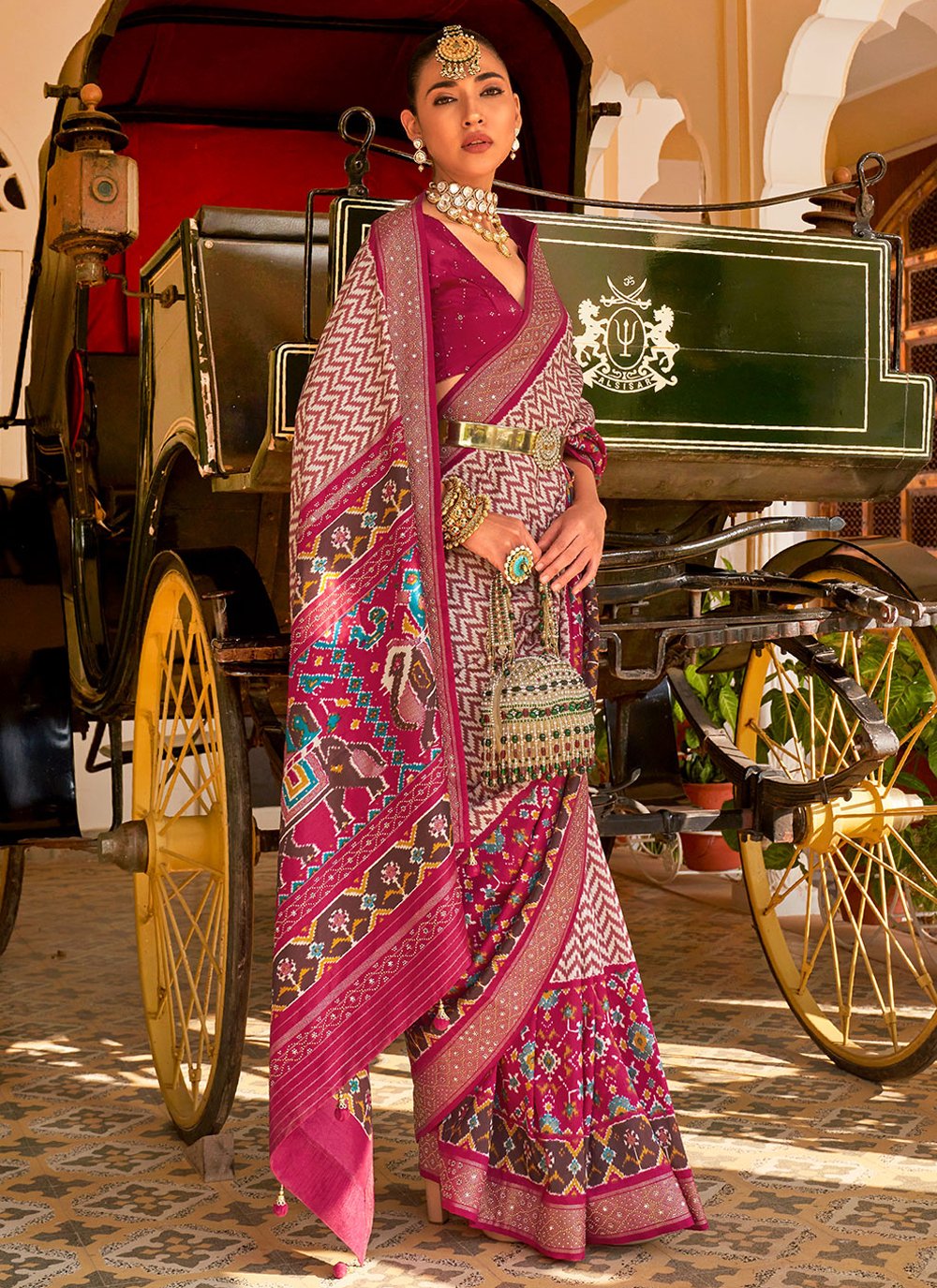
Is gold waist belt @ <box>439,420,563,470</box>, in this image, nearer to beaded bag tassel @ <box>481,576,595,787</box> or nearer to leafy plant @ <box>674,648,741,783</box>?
beaded bag tassel @ <box>481,576,595,787</box>

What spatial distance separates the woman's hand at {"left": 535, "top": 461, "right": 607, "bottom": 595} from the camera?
7.62 ft

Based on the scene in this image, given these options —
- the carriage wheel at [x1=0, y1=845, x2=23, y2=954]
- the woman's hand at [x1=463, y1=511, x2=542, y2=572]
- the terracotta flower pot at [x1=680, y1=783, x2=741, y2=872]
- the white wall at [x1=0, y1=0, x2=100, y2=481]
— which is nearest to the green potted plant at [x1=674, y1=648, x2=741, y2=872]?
the terracotta flower pot at [x1=680, y1=783, x2=741, y2=872]

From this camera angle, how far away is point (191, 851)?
8.95 feet

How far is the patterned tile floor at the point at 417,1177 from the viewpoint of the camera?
2199 millimetres

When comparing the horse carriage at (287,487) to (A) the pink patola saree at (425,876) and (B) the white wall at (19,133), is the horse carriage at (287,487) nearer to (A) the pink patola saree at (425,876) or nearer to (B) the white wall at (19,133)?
(A) the pink patola saree at (425,876)

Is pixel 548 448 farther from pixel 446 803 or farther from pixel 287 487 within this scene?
pixel 446 803

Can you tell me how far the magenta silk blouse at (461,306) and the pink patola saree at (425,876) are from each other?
21mm

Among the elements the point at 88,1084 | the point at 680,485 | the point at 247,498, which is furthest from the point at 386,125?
the point at 88,1084

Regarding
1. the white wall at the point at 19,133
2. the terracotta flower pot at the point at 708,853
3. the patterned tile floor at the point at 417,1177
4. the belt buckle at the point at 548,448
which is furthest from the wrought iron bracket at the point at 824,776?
the white wall at the point at 19,133

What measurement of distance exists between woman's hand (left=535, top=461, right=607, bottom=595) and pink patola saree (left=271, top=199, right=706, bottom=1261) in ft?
0.16

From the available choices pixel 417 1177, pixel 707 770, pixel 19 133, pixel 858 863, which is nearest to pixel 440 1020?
pixel 417 1177

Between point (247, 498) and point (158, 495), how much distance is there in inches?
11.1

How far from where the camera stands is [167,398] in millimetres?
2945

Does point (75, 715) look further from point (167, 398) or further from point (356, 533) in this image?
point (356, 533)
